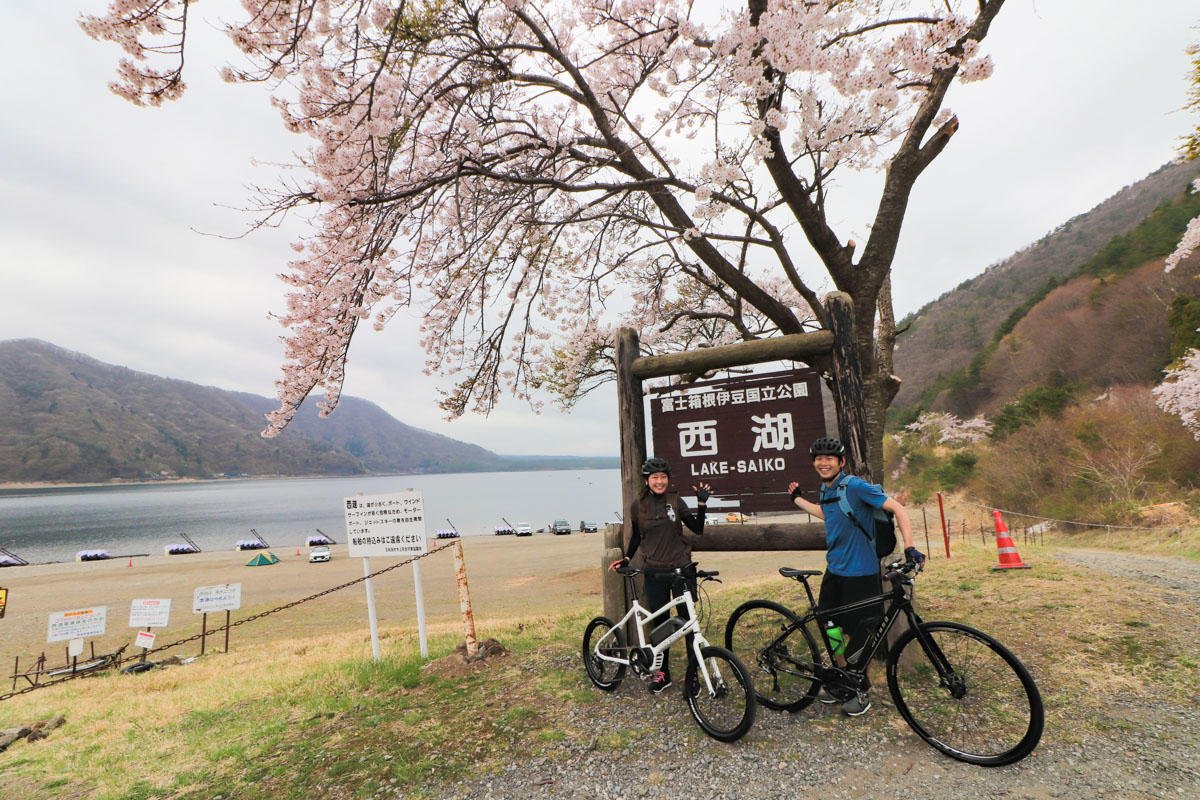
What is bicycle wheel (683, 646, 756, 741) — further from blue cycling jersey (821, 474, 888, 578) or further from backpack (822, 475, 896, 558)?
backpack (822, 475, 896, 558)

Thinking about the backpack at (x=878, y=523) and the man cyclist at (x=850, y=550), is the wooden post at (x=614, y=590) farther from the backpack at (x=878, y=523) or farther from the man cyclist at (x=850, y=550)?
the backpack at (x=878, y=523)

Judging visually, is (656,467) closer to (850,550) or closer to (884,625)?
(850,550)

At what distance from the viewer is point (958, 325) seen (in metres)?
67.6

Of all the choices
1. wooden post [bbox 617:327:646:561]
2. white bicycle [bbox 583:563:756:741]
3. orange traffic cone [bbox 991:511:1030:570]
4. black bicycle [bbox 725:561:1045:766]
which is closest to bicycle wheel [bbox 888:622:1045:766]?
black bicycle [bbox 725:561:1045:766]

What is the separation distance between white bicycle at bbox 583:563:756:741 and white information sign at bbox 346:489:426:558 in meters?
2.63

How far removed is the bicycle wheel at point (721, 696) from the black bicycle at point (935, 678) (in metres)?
0.28

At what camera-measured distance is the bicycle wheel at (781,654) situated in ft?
13.4

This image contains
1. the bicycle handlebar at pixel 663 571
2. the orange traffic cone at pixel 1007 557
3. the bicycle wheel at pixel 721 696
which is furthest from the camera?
the orange traffic cone at pixel 1007 557

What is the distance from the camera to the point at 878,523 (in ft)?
13.1

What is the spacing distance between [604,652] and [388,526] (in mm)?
3272

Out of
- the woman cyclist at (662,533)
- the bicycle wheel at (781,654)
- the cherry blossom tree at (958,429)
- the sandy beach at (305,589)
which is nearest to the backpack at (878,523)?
the bicycle wheel at (781,654)

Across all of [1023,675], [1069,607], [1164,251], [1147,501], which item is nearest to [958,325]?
[1164,251]

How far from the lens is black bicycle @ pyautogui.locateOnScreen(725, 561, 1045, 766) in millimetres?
3275

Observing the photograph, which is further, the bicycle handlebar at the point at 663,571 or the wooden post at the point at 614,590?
the wooden post at the point at 614,590
